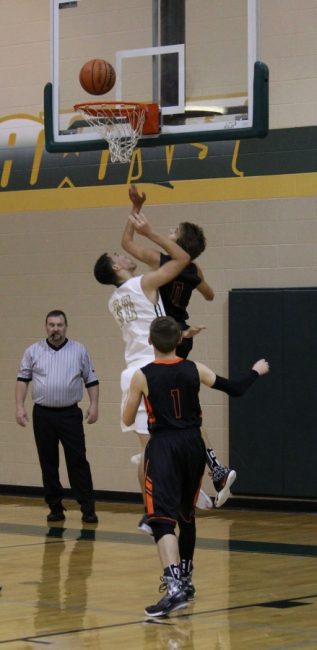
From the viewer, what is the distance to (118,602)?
7703 millimetres

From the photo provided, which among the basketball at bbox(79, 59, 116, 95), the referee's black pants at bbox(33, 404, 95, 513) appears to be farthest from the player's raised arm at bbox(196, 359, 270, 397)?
the referee's black pants at bbox(33, 404, 95, 513)

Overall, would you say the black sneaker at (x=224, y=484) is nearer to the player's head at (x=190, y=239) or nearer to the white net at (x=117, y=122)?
the player's head at (x=190, y=239)

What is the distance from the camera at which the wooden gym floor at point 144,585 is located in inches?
260

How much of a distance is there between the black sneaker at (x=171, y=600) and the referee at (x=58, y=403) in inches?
196

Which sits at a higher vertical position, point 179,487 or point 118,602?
point 179,487

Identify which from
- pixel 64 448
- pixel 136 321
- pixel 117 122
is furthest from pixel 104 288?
pixel 136 321

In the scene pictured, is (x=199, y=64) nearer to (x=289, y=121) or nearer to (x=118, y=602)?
(x=289, y=121)

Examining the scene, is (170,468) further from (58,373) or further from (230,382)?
(58,373)

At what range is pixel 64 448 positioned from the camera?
12195mm

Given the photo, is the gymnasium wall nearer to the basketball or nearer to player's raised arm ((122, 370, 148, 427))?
the basketball

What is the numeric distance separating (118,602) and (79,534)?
11.3 feet

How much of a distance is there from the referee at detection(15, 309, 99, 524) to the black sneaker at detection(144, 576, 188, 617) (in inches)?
196

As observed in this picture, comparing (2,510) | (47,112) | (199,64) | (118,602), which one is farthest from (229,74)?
(2,510)

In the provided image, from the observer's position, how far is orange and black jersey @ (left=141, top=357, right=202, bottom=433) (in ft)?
24.0
